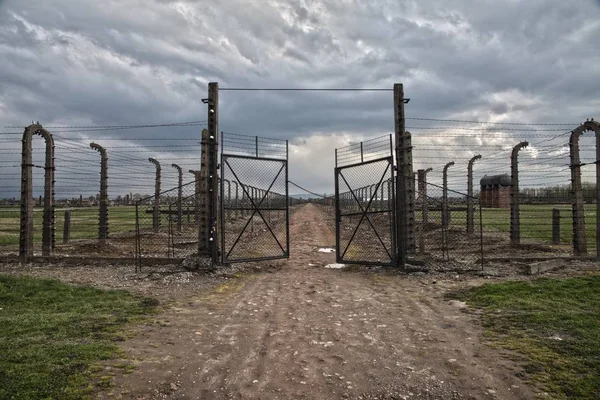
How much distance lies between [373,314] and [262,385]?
9.43 ft

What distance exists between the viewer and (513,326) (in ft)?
18.3

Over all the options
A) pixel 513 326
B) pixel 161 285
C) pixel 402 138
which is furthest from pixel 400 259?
pixel 161 285

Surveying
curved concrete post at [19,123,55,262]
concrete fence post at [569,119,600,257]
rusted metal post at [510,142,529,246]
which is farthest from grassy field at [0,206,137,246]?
concrete fence post at [569,119,600,257]

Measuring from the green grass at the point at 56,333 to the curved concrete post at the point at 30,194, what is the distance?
123 inches

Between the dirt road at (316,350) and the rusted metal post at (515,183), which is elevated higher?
the rusted metal post at (515,183)

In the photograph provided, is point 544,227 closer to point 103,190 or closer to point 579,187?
point 579,187

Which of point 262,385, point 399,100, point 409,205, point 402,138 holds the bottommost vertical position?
point 262,385

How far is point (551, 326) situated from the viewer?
5430mm

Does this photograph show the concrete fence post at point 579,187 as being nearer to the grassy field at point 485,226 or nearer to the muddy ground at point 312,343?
the grassy field at point 485,226

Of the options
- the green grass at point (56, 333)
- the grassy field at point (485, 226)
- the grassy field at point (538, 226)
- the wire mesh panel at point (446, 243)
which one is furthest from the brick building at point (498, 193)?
the green grass at point (56, 333)

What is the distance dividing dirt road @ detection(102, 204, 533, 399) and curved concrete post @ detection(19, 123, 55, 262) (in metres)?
6.00

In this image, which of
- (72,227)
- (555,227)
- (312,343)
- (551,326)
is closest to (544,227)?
(555,227)

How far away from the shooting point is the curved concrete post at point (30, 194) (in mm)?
10938

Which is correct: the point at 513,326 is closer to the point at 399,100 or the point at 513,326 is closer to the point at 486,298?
the point at 486,298
